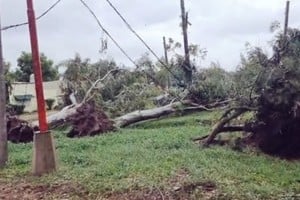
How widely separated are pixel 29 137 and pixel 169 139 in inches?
166

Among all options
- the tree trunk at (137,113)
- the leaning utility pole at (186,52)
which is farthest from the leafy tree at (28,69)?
the tree trunk at (137,113)

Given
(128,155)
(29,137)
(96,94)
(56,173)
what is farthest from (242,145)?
(96,94)

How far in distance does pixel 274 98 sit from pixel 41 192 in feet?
14.3

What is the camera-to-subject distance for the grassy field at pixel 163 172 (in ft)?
23.0

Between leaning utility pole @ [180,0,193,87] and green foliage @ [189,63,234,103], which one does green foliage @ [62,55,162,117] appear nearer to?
leaning utility pole @ [180,0,193,87]

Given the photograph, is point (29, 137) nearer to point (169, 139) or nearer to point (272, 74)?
point (169, 139)

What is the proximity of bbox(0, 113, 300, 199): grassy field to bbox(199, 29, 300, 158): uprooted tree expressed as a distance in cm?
46

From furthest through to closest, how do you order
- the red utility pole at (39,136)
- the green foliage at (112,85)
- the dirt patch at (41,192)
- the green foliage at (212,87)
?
the green foliage at (112,85), the green foliage at (212,87), the red utility pole at (39,136), the dirt patch at (41,192)

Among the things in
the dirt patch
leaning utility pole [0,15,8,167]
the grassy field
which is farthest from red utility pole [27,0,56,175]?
leaning utility pole [0,15,8,167]

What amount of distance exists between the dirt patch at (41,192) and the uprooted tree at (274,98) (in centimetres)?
391

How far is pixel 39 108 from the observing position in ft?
29.6

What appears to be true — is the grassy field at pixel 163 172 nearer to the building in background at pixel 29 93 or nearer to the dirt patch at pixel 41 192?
the dirt patch at pixel 41 192

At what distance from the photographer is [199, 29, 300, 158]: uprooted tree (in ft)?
31.7

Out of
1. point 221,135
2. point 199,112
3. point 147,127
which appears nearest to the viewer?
point 221,135
